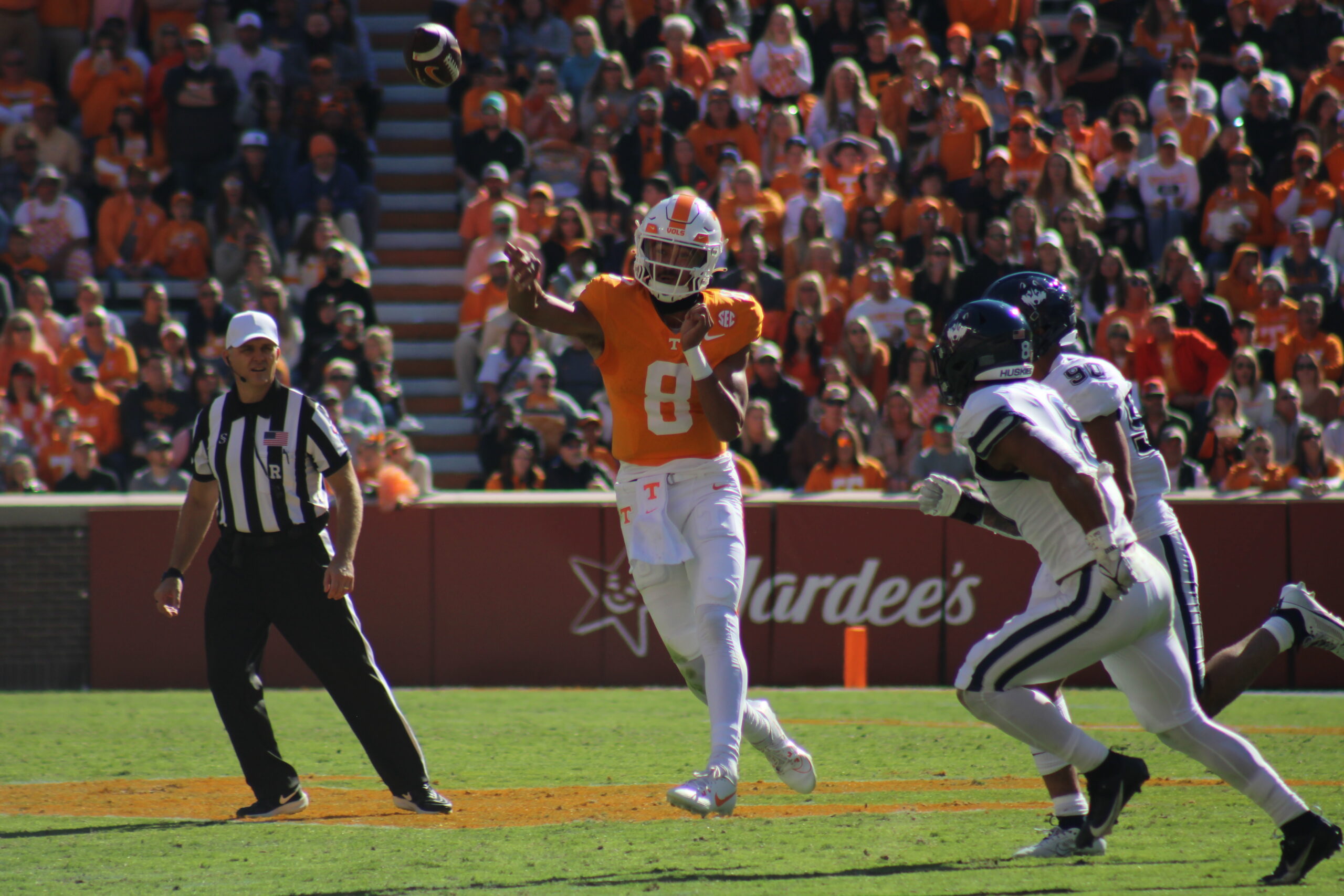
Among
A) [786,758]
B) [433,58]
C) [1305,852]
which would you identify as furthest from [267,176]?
[1305,852]

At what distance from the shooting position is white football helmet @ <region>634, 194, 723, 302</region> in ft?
19.0

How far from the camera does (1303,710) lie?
9914mm

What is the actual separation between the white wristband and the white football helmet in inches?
16.2

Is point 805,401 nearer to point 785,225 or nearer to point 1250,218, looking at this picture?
point 785,225

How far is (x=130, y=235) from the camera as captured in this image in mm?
15336

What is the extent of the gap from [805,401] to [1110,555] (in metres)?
8.07

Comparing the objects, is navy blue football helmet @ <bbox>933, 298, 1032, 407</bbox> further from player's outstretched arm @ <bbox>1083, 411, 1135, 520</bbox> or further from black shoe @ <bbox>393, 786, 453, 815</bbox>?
black shoe @ <bbox>393, 786, 453, 815</bbox>

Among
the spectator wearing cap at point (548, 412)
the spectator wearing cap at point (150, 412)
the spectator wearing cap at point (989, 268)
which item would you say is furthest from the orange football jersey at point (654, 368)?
the spectator wearing cap at point (150, 412)

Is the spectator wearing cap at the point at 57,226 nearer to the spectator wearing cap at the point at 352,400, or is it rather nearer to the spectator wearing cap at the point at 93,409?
the spectator wearing cap at the point at 93,409

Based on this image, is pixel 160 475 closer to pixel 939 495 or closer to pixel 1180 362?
pixel 1180 362

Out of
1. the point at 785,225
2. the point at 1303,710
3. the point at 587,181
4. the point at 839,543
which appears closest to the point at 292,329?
the point at 587,181

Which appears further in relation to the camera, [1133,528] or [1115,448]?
[1133,528]

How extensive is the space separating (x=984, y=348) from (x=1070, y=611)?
863 millimetres

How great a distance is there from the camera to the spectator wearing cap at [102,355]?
13625 millimetres
